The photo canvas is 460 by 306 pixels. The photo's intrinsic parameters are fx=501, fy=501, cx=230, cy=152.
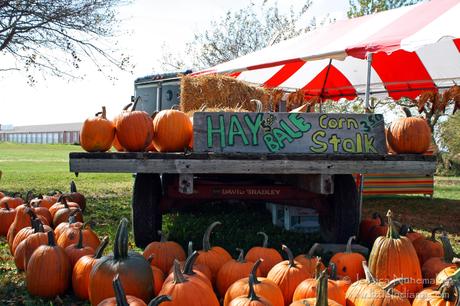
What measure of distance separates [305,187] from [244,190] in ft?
1.98

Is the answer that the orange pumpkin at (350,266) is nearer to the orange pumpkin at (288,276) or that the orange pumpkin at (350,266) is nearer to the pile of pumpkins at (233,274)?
the pile of pumpkins at (233,274)

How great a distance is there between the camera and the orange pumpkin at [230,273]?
355 cm

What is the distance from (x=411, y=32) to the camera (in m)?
6.23

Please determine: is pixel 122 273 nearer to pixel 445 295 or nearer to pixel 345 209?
pixel 445 295

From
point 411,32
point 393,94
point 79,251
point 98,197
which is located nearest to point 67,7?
point 98,197

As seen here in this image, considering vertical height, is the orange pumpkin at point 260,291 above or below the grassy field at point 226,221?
above

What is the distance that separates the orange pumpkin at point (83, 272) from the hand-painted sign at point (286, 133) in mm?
1145

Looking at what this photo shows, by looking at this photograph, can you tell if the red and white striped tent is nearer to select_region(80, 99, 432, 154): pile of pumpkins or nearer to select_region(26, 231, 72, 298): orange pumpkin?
select_region(80, 99, 432, 154): pile of pumpkins

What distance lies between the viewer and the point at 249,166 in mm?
4152

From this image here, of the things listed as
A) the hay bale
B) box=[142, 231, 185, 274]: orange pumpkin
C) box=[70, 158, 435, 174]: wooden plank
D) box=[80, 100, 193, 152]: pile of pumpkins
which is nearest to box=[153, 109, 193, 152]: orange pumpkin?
box=[80, 100, 193, 152]: pile of pumpkins

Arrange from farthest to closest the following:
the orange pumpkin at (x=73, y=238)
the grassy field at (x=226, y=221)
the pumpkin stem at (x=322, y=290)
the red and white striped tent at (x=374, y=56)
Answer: the red and white striped tent at (x=374, y=56) → the orange pumpkin at (x=73, y=238) → the grassy field at (x=226, y=221) → the pumpkin stem at (x=322, y=290)

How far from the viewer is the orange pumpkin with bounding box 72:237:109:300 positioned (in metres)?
3.63

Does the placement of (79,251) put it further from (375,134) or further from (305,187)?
(375,134)

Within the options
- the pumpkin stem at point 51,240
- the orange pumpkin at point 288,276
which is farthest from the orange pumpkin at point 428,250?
the pumpkin stem at point 51,240
